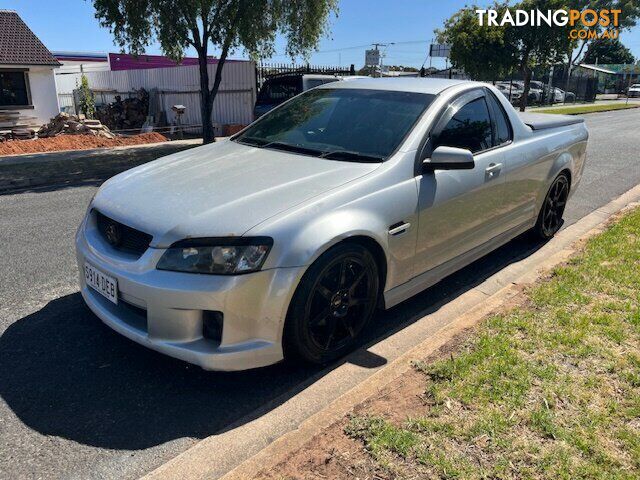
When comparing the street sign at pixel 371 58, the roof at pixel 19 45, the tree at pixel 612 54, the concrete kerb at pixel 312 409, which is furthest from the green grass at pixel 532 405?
the tree at pixel 612 54

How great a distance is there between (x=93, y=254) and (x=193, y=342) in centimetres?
89

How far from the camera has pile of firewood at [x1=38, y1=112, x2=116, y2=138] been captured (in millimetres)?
16609

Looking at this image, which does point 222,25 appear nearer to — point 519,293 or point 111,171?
point 111,171

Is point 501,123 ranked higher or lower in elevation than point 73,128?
higher

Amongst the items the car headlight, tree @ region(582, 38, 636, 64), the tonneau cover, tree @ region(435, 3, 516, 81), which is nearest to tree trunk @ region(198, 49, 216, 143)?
the tonneau cover

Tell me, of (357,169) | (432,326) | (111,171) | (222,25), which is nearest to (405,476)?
(432,326)

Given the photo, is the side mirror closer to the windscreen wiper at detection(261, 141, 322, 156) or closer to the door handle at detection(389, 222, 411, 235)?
the door handle at detection(389, 222, 411, 235)

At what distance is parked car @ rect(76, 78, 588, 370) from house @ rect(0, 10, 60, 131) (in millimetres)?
19148

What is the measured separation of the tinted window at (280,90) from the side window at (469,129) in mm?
9402

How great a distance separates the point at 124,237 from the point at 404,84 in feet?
8.29

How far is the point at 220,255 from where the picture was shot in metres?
2.61

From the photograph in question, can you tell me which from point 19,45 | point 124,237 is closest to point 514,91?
point 19,45

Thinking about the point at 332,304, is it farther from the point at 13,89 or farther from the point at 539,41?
the point at 539,41

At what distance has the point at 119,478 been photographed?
225 cm
